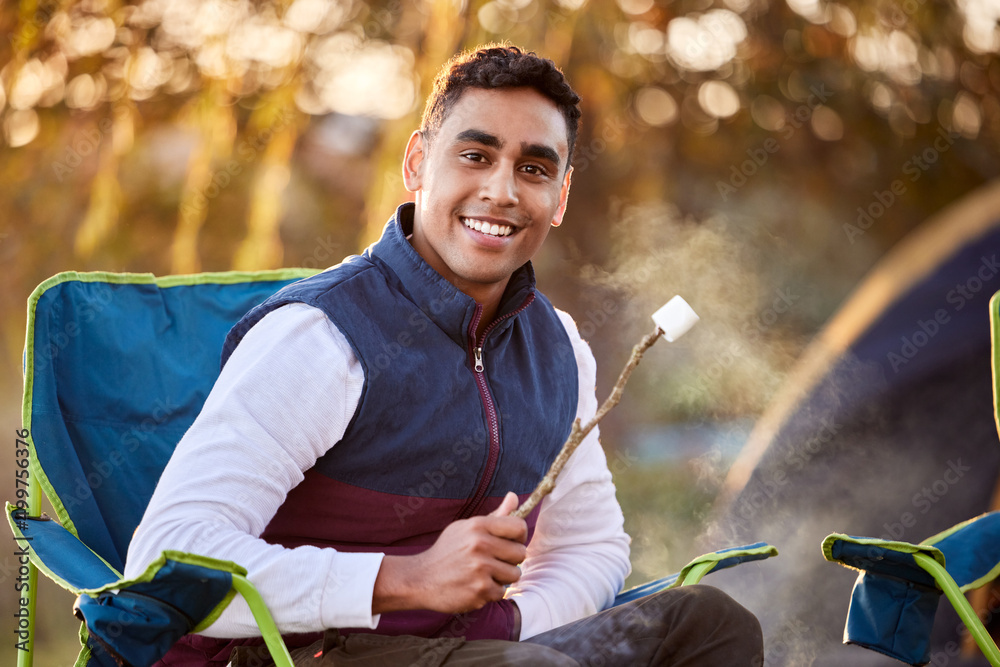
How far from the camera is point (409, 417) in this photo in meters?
1.59

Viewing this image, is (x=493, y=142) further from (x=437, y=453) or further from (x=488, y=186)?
(x=437, y=453)

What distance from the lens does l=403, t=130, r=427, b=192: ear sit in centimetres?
187

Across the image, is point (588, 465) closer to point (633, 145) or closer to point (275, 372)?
point (275, 372)

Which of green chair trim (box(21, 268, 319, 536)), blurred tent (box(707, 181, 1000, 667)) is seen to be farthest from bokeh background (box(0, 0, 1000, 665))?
green chair trim (box(21, 268, 319, 536))

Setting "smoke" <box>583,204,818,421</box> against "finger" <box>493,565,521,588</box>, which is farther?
"smoke" <box>583,204,818,421</box>

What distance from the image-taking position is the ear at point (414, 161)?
6.12ft

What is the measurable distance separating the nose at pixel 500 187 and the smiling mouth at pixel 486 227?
45mm

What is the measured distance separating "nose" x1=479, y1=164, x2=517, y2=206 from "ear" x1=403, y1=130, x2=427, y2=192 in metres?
0.20

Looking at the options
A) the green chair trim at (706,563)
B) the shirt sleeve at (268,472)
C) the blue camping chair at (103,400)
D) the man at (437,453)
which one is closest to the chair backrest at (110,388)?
the blue camping chair at (103,400)

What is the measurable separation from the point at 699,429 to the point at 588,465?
231 cm

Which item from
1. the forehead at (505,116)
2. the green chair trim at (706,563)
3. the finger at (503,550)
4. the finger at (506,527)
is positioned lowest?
the green chair trim at (706,563)

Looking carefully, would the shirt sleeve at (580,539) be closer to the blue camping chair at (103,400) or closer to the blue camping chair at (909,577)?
the blue camping chair at (909,577)

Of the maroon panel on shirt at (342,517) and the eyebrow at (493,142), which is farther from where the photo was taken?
the eyebrow at (493,142)

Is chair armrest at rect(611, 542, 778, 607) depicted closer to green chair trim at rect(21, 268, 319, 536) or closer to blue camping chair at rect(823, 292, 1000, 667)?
blue camping chair at rect(823, 292, 1000, 667)
